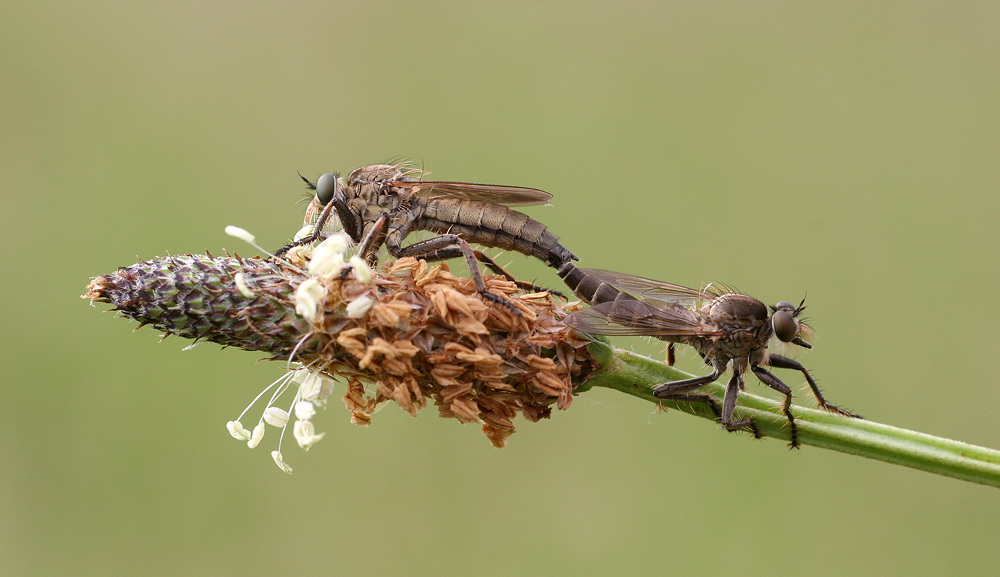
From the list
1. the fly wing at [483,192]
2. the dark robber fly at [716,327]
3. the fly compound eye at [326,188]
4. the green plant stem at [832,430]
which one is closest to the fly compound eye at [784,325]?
the dark robber fly at [716,327]

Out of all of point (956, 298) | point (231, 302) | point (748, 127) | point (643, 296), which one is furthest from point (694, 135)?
point (231, 302)

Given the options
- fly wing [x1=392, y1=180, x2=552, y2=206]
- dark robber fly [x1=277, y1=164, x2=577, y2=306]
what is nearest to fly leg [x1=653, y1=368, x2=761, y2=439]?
dark robber fly [x1=277, y1=164, x2=577, y2=306]

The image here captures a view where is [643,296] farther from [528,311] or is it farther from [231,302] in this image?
[231,302]

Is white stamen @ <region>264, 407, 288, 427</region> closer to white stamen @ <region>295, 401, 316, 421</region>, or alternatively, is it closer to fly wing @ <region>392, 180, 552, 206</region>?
white stamen @ <region>295, 401, 316, 421</region>

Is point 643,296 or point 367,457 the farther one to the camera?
point 367,457

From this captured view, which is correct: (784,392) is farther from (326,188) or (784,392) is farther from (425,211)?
(326,188)

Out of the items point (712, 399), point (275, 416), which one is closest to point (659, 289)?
point (712, 399)
